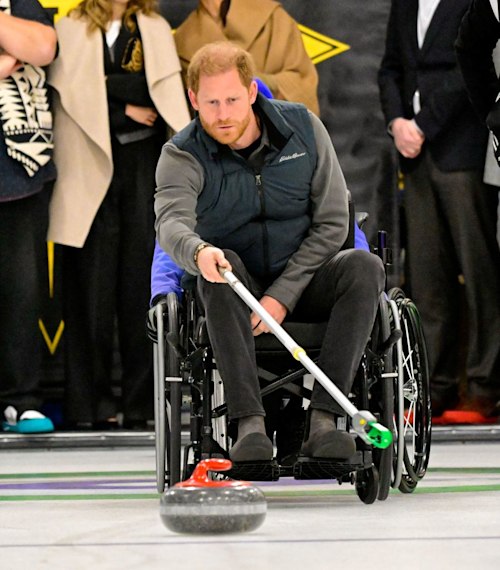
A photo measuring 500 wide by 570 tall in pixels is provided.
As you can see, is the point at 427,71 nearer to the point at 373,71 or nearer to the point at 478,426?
the point at 373,71

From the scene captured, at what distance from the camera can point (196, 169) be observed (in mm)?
3254

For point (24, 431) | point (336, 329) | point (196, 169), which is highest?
point (196, 169)

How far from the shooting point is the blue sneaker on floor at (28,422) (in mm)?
5023

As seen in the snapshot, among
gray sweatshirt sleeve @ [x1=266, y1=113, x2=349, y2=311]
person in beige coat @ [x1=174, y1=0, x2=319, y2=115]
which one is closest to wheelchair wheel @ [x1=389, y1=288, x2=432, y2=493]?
gray sweatshirt sleeve @ [x1=266, y1=113, x2=349, y2=311]

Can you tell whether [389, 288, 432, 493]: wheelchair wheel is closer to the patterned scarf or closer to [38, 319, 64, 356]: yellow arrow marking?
the patterned scarf

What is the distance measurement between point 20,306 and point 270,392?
6.78ft

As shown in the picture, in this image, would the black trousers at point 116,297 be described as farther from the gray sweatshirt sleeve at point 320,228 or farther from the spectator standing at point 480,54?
the gray sweatshirt sleeve at point 320,228

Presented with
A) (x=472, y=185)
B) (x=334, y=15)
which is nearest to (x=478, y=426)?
(x=472, y=185)

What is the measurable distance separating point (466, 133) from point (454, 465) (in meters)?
1.53

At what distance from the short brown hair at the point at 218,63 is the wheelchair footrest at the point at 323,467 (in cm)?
88

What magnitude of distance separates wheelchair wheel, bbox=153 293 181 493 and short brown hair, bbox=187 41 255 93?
0.51m

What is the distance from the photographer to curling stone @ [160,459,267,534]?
97.7 inches

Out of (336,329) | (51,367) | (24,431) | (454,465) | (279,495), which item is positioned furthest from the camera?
(51,367)

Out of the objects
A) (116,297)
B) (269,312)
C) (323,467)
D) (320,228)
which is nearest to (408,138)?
(116,297)
